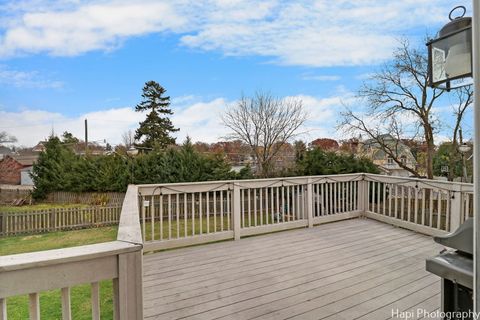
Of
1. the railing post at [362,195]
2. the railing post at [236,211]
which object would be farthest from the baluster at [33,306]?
the railing post at [362,195]

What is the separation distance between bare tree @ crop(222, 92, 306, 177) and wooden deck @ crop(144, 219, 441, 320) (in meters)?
7.68

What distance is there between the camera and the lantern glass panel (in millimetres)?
1123

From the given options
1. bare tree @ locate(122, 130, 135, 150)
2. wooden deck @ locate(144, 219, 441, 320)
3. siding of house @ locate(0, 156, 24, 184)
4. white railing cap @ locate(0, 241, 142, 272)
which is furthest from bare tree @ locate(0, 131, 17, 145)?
bare tree @ locate(122, 130, 135, 150)

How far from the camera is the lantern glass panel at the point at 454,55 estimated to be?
112 centimetres

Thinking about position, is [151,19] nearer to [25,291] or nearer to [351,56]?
[25,291]

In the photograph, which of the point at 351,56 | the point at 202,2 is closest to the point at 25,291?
the point at 202,2

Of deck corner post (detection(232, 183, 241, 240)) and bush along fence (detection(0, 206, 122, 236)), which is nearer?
deck corner post (detection(232, 183, 241, 240))

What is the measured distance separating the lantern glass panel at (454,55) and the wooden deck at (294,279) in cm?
175

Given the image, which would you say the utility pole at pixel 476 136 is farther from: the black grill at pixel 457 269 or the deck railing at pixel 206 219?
the deck railing at pixel 206 219

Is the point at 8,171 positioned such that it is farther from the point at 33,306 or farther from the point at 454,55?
the point at 454,55

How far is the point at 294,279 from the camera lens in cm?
272

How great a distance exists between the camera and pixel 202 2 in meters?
4.43

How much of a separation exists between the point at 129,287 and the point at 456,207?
13.8 feet

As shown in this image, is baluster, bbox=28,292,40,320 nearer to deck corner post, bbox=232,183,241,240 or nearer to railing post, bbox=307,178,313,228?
deck corner post, bbox=232,183,241,240
